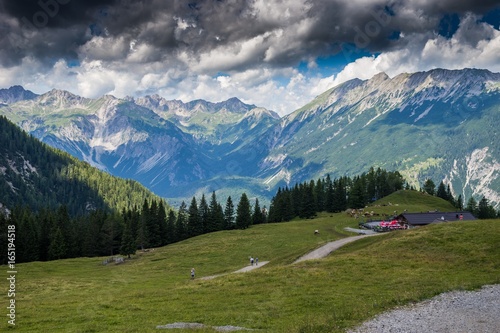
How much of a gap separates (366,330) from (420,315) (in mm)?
4886

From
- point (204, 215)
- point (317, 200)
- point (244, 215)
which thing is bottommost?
point (244, 215)

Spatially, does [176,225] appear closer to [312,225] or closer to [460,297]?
[312,225]

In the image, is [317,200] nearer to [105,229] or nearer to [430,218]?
[430,218]

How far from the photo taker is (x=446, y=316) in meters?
24.3

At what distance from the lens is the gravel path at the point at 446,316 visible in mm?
22156

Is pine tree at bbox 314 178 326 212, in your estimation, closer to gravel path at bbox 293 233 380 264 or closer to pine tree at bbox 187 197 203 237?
pine tree at bbox 187 197 203 237

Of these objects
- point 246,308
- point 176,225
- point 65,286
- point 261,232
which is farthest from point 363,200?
point 246,308

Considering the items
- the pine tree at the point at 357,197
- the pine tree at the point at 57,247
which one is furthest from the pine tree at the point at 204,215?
the pine tree at the point at 357,197

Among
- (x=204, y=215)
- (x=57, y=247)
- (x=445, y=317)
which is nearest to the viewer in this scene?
(x=445, y=317)

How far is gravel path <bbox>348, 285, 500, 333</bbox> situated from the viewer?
22.2 metres

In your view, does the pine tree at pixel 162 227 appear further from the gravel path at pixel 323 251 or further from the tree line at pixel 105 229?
the gravel path at pixel 323 251

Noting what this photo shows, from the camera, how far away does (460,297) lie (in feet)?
94.3

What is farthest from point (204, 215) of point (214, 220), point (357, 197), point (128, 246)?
point (357, 197)

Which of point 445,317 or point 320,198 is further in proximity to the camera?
point 320,198
